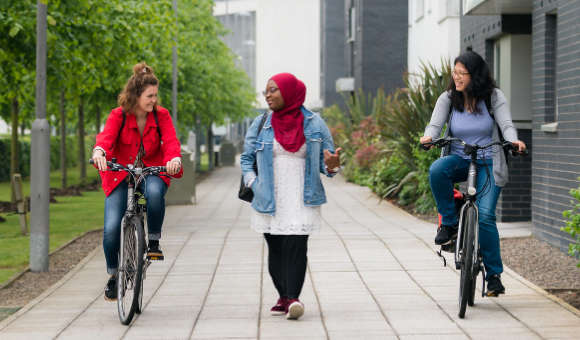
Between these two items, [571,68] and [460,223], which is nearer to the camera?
[460,223]

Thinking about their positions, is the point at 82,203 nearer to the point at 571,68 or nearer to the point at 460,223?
the point at 571,68

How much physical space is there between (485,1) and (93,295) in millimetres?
6788

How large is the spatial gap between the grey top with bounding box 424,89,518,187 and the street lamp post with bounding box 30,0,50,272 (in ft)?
13.3

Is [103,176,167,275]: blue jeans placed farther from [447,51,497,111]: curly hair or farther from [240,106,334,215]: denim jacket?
[447,51,497,111]: curly hair

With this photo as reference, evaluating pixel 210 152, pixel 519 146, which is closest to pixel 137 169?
pixel 519 146

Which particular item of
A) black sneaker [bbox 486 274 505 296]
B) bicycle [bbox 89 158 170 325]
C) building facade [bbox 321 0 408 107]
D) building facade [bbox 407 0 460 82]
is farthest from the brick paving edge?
building facade [bbox 321 0 408 107]

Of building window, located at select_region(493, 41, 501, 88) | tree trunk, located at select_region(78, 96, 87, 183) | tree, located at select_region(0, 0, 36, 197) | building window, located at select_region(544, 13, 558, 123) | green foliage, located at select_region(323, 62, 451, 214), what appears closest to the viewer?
building window, located at select_region(544, 13, 558, 123)

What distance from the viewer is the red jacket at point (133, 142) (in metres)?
6.34

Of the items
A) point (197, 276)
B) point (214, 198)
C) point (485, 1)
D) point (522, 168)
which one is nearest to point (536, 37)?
point (485, 1)

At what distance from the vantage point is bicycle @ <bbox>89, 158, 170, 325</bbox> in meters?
6.13

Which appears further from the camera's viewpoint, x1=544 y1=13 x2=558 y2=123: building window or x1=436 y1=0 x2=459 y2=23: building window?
x1=436 y1=0 x2=459 y2=23: building window

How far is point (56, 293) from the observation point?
302 inches

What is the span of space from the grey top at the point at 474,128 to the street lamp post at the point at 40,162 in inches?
165

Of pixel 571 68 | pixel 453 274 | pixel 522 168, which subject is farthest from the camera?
pixel 522 168
